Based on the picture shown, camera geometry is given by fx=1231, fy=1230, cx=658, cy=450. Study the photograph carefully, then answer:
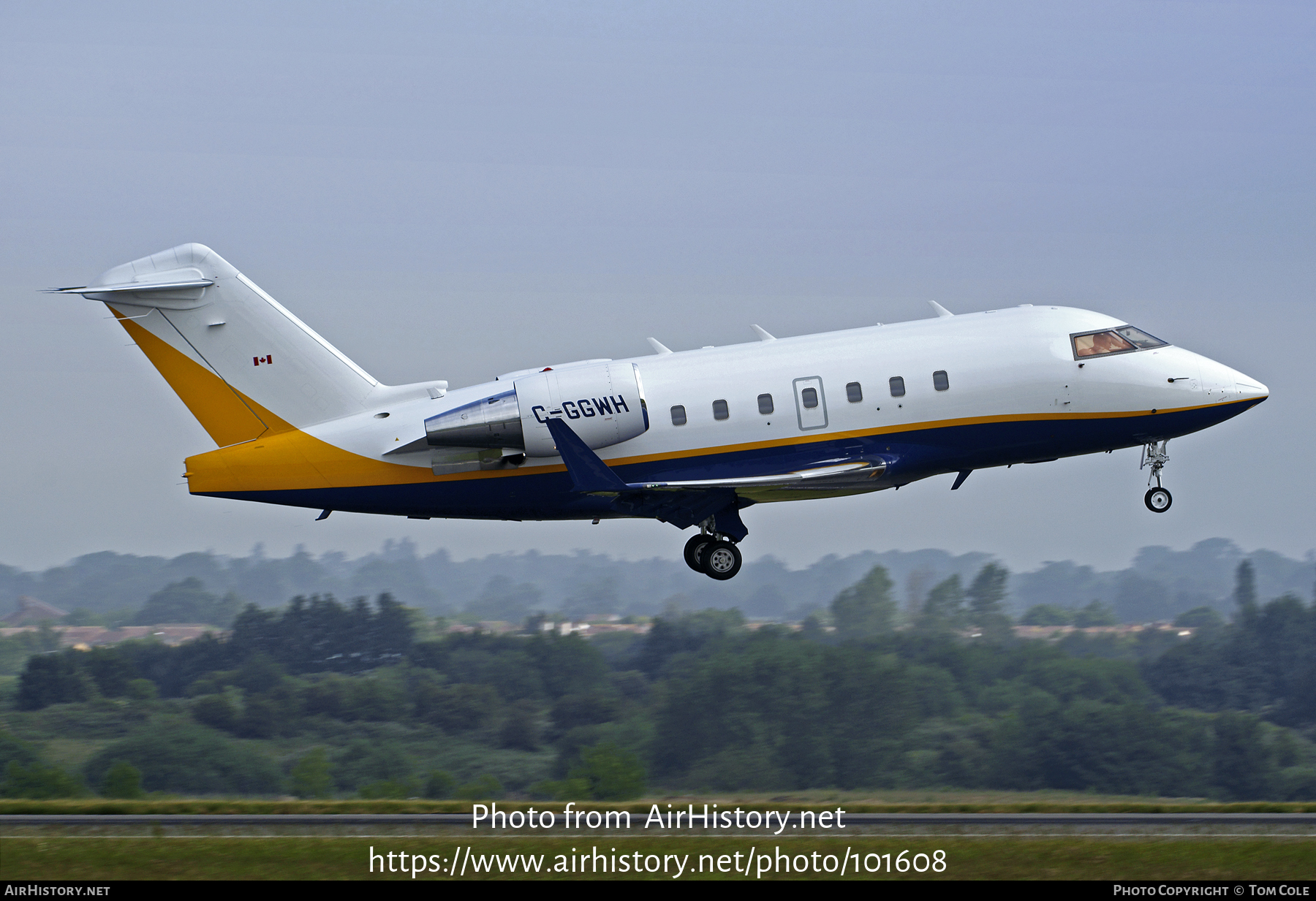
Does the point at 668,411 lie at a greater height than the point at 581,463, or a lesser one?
greater

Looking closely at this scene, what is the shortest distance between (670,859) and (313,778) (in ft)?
228

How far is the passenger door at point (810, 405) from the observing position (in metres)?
25.2

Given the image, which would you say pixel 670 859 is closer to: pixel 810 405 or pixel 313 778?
pixel 810 405

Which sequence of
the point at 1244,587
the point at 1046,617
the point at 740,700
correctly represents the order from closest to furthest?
the point at 740,700
the point at 1046,617
the point at 1244,587

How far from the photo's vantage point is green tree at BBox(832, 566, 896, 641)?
105188mm

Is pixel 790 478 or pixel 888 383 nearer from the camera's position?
pixel 790 478

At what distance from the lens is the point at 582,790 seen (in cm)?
7569

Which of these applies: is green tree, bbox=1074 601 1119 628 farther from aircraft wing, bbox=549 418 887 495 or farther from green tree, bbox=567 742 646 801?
aircraft wing, bbox=549 418 887 495

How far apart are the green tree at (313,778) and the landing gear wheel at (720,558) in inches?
2534

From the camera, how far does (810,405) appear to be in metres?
25.2

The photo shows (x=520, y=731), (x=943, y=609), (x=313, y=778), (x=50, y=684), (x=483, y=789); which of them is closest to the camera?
(x=483, y=789)

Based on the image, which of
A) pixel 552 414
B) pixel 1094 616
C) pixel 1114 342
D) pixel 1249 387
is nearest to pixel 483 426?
pixel 552 414

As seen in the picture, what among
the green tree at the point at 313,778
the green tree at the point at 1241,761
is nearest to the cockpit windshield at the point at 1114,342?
the green tree at the point at 1241,761

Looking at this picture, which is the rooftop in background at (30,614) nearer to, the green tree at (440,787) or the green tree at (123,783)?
the green tree at (123,783)
